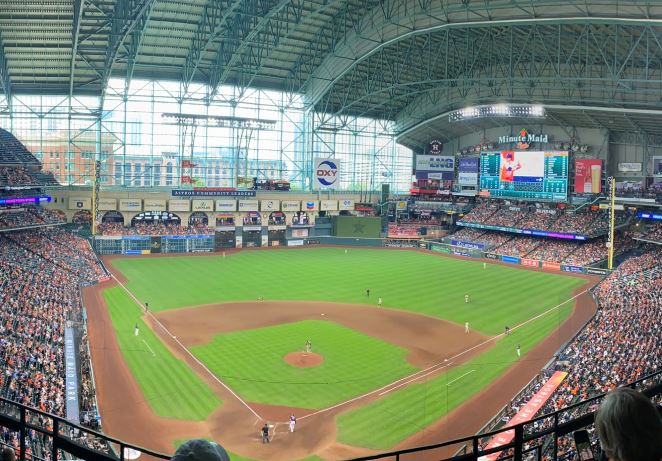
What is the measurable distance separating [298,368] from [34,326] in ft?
43.9

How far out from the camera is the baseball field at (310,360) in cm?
2395

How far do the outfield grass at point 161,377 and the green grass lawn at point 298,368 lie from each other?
1.54m

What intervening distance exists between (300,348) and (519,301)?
68.1 feet

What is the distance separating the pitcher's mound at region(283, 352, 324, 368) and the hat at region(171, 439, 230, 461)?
28.5 meters

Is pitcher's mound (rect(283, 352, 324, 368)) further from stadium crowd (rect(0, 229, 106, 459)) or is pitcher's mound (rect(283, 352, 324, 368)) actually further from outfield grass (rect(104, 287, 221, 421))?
stadium crowd (rect(0, 229, 106, 459))

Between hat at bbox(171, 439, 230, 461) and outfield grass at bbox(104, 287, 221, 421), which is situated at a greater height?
hat at bbox(171, 439, 230, 461)

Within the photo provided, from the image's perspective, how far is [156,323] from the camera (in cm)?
3878

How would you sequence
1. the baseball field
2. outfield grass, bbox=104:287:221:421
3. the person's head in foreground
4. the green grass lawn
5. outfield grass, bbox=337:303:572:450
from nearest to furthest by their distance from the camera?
the person's head in foreground
outfield grass, bbox=337:303:572:450
the baseball field
outfield grass, bbox=104:287:221:421
the green grass lawn

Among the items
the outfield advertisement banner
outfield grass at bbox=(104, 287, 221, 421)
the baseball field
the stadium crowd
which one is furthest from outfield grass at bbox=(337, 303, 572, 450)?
the stadium crowd

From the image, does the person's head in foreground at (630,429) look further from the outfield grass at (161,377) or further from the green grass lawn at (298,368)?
the green grass lawn at (298,368)

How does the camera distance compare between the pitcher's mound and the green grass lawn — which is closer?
the green grass lawn

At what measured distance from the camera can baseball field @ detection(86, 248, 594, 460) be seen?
24.0 meters

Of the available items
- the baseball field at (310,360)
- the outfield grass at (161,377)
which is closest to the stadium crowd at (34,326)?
the baseball field at (310,360)

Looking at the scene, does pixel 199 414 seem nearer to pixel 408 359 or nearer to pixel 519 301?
pixel 408 359
